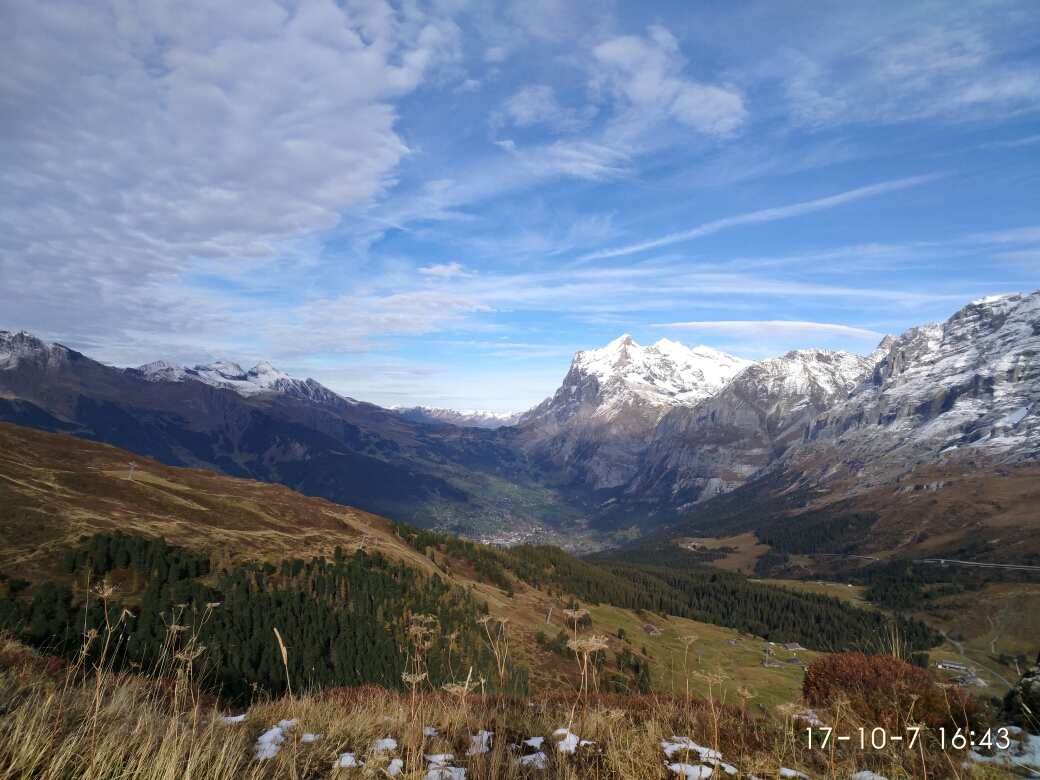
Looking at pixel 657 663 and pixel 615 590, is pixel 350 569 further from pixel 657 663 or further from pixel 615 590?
pixel 615 590

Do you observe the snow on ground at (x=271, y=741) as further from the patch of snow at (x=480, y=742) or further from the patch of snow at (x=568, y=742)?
the patch of snow at (x=568, y=742)

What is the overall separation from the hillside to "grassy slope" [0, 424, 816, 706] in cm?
20

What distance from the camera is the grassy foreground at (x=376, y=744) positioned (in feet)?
15.5

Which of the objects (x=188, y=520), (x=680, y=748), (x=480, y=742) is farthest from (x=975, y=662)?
(x=188, y=520)

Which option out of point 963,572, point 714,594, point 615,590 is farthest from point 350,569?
point 963,572

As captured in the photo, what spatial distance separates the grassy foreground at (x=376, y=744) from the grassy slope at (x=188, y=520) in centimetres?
2639

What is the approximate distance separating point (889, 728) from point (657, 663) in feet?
271

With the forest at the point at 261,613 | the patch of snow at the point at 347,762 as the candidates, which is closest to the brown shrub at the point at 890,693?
the patch of snow at the point at 347,762

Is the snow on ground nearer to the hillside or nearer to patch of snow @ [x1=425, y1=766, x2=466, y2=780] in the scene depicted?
patch of snow @ [x1=425, y1=766, x2=466, y2=780]

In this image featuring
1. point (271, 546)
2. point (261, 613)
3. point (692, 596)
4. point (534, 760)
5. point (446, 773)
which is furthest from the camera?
point (692, 596)

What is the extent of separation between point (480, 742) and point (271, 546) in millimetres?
60884

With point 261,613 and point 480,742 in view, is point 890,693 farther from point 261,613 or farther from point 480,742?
point 261,613

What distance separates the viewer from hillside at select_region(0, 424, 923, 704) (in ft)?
143

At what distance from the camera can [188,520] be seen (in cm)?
5916
